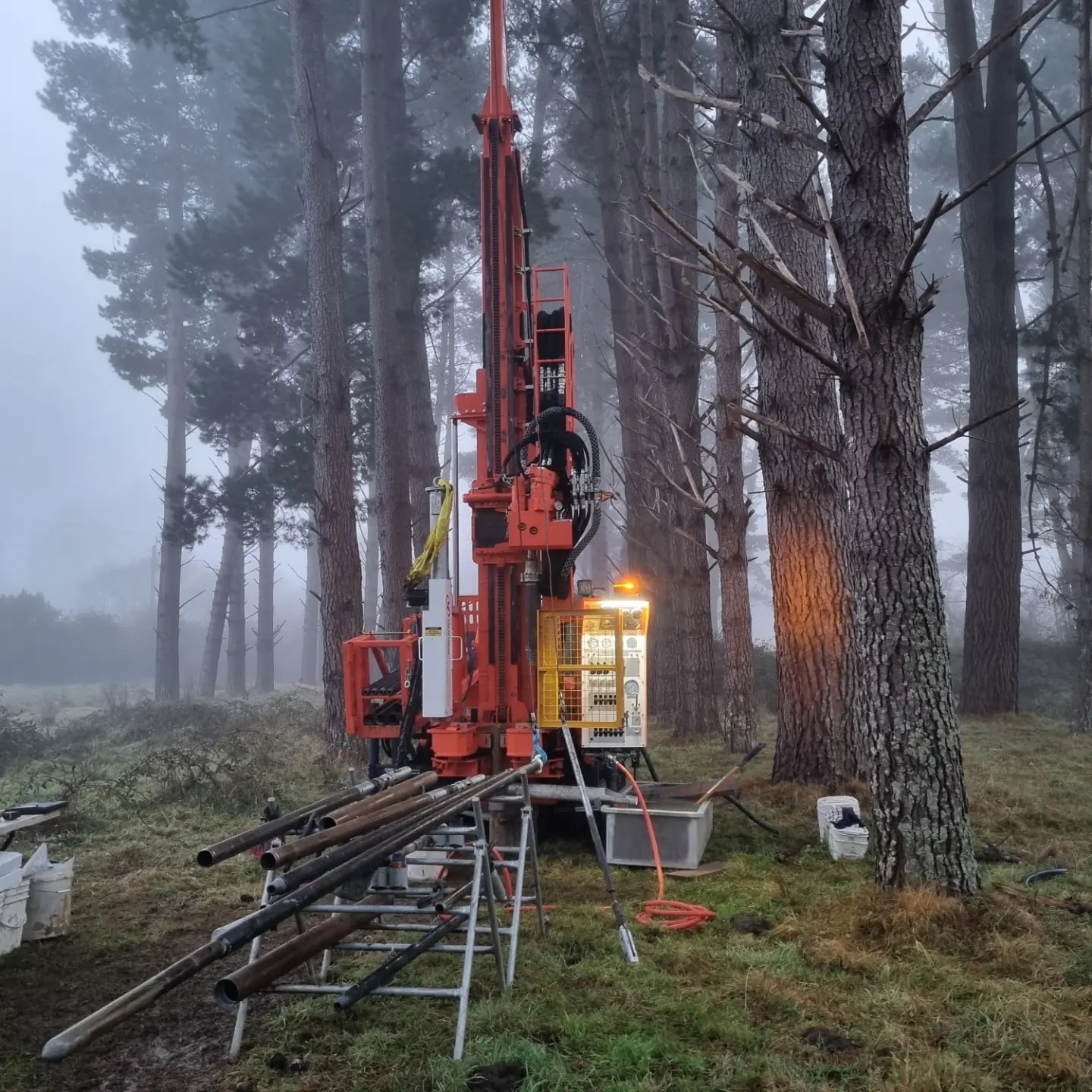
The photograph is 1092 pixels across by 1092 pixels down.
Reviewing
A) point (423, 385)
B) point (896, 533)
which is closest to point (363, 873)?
point (896, 533)

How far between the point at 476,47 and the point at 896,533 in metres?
30.6

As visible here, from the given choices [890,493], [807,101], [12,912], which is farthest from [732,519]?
[12,912]

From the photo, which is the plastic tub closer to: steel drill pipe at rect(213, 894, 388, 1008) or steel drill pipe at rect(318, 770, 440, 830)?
steel drill pipe at rect(318, 770, 440, 830)

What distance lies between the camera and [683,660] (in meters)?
13.4

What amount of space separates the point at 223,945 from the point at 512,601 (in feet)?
17.3

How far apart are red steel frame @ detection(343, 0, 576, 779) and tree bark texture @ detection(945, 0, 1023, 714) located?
9099mm

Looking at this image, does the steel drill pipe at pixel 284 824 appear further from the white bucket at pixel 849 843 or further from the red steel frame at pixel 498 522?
the white bucket at pixel 849 843

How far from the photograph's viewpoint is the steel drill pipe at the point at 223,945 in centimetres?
211

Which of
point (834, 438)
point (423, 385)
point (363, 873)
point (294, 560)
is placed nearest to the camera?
point (363, 873)

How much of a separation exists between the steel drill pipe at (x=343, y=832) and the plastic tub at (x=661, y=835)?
109 inches

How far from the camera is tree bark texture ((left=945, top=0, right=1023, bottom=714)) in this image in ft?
47.1

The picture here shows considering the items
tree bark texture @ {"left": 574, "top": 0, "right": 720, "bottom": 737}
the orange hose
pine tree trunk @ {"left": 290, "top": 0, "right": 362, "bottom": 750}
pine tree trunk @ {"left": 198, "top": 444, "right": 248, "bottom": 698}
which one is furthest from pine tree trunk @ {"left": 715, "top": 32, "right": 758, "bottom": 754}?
pine tree trunk @ {"left": 198, "top": 444, "right": 248, "bottom": 698}

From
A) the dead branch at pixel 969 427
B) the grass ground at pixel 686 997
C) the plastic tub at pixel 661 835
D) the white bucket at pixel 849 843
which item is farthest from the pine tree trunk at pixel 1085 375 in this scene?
the dead branch at pixel 969 427

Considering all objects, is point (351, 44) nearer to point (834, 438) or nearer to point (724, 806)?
point (834, 438)
